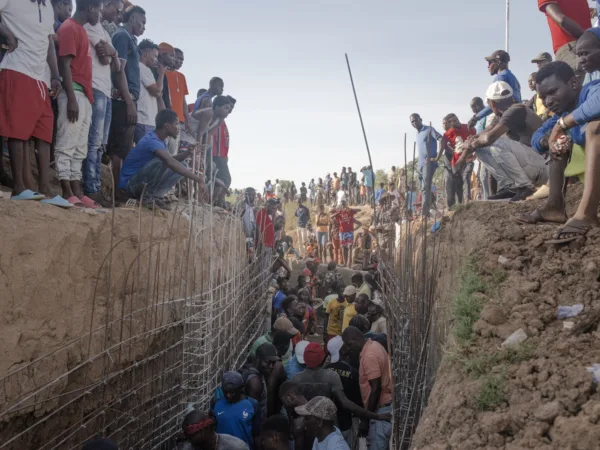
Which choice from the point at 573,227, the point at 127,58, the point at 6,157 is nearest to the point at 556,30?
the point at 573,227

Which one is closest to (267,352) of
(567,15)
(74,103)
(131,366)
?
Result: (131,366)

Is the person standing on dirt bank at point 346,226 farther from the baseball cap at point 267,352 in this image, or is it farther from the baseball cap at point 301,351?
the baseball cap at point 301,351

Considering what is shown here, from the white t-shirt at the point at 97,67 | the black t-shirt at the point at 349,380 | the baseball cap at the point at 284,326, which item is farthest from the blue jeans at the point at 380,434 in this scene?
the white t-shirt at the point at 97,67

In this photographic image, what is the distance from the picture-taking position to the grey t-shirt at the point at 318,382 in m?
5.07

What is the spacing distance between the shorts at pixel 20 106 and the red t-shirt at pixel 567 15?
14.9 feet

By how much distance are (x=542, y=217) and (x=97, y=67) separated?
4269 mm

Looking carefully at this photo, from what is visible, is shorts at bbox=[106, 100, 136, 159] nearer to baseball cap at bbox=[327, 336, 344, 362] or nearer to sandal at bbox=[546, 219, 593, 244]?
baseball cap at bbox=[327, 336, 344, 362]

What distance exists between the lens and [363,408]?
5.05 m

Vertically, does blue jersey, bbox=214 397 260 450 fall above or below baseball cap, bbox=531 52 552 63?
below

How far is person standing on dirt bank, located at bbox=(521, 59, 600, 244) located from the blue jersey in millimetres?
2719

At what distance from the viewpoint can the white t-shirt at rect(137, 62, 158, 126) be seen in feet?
21.8

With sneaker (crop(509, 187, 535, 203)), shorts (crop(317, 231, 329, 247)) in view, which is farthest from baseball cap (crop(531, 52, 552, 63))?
shorts (crop(317, 231, 329, 247))

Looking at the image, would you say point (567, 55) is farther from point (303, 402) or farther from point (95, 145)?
point (95, 145)

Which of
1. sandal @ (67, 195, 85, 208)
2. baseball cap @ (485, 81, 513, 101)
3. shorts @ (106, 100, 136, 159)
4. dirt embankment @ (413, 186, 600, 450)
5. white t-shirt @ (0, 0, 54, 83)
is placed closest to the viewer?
dirt embankment @ (413, 186, 600, 450)
